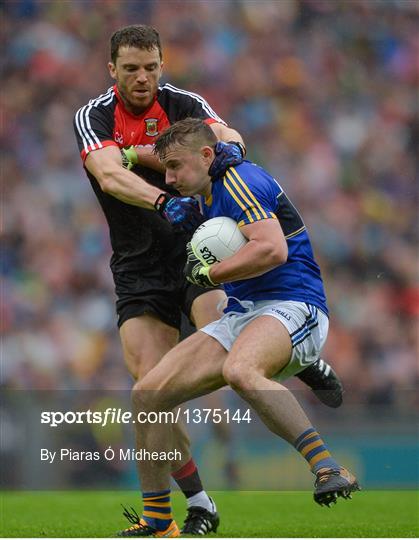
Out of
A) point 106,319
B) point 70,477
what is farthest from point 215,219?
point 106,319

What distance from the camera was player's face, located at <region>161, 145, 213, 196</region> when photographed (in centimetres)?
553

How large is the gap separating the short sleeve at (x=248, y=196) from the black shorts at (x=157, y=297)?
45.0 inches

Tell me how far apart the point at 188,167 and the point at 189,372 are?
1009 millimetres

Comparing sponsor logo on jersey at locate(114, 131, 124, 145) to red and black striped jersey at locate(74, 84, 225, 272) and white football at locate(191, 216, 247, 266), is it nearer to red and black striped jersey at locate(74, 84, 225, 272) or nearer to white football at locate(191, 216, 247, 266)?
red and black striped jersey at locate(74, 84, 225, 272)

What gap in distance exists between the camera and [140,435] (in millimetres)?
5984

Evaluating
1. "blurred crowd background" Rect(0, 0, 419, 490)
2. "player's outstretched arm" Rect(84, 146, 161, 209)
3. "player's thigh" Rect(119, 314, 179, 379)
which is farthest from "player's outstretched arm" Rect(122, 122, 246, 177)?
"blurred crowd background" Rect(0, 0, 419, 490)

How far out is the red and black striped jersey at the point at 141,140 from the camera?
666 cm

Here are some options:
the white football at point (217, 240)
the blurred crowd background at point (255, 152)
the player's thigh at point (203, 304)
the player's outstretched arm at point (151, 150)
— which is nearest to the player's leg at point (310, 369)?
the player's thigh at point (203, 304)

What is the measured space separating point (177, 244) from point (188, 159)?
1250mm

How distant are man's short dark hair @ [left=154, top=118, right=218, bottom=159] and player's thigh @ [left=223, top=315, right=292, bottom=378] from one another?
913 mm

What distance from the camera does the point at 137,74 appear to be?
6387mm

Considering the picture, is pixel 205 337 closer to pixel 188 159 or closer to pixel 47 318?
pixel 188 159

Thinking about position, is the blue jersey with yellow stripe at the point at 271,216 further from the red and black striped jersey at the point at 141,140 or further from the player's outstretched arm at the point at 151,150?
the red and black striped jersey at the point at 141,140

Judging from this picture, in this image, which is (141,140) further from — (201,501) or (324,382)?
(201,501)
